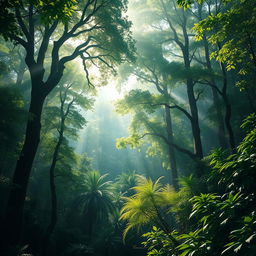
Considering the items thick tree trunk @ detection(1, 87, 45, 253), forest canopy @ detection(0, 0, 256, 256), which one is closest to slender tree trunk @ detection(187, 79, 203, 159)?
forest canopy @ detection(0, 0, 256, 256)

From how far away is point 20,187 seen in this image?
646 cm

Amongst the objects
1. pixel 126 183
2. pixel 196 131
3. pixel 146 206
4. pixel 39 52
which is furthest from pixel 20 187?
pixel 126 183

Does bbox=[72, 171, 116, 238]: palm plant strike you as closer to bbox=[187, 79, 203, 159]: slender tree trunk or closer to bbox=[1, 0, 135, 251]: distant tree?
bbox=[187, 79, 203, 159]: slender tree trunk

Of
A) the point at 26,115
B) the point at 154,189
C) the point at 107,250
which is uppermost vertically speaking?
A: the point at 26,115

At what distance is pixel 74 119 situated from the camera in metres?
13.8

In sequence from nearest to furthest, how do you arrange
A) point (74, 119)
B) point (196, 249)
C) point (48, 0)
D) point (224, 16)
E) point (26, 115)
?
point (196, 249) → point (48, 0) → point (224, 16) → point (26, 115) → point (74, 119)

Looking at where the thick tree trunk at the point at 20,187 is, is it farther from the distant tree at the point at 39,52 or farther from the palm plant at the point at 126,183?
the palm plant at the point at 126,183

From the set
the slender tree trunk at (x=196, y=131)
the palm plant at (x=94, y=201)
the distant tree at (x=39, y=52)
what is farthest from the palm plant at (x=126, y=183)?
the distant tree at (x=39, y=52)

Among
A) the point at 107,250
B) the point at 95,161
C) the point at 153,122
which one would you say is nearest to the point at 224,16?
the point at 153,122

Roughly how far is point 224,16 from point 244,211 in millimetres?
4726

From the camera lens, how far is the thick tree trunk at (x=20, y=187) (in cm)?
627

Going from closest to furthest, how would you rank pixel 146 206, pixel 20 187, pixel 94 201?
pixel 146 206
pixel 20 187
pixel 94 201

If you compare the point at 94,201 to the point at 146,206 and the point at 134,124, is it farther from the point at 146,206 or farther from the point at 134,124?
the point at 146,206

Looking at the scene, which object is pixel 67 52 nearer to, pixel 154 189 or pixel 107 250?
pixel 154 189
